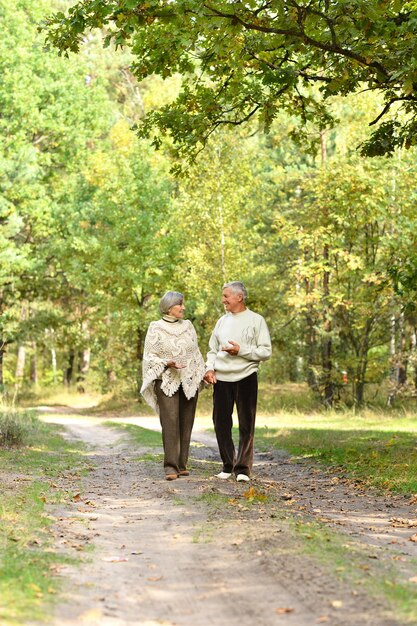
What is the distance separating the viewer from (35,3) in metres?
38.7

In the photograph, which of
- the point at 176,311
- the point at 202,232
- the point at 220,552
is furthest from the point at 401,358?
the point at 220,552

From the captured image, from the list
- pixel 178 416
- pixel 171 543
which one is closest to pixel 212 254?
pixel 178 416

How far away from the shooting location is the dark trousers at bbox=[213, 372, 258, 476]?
10438 millimetres

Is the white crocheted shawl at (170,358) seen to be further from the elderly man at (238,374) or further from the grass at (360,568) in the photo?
the grass at (360,568)

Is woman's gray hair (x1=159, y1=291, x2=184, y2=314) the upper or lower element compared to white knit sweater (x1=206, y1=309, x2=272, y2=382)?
upper

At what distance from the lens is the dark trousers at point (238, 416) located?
10.4 metres

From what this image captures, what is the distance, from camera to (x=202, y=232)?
32.1 meters

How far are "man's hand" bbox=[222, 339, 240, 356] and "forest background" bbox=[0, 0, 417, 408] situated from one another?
36.7 ft

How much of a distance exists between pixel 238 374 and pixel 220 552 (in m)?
4.34

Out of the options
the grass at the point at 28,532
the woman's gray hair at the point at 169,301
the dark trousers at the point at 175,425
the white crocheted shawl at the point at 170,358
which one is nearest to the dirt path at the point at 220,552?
the grass at the point at 28,532

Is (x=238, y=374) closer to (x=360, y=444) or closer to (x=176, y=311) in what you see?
(x=176, y=311)

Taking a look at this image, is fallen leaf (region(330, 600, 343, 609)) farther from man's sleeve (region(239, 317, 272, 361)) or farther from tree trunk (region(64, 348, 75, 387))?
tree trunk (region(64, 348, 75, 387))

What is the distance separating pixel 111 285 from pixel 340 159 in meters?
13.1

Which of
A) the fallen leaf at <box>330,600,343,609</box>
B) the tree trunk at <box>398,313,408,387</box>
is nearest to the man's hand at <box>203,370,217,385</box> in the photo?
the fallen leaf at <box>330,600,343,609</box>
